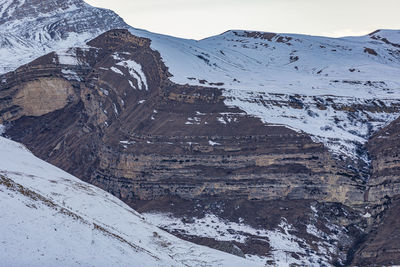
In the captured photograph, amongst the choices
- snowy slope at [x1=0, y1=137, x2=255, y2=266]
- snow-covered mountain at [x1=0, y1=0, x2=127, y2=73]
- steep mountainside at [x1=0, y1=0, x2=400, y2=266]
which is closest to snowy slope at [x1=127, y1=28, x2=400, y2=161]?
steep mountainside at [x1=0, y1=0, x2=400, y2=266]

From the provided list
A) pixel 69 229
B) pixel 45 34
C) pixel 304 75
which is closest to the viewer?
pixel 69 229

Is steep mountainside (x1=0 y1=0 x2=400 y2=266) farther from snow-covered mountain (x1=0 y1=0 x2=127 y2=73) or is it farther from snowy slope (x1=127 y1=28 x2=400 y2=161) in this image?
snow-covered mountain (x1=0 y1=0 x2=127 y2=73)

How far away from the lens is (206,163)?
108375mm

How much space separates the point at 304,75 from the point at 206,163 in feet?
153

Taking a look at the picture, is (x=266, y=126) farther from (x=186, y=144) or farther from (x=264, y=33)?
(x=264, y=33)

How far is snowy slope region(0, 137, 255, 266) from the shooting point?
5022 cm

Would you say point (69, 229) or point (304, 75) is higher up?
point (304, 75)

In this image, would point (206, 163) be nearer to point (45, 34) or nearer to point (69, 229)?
point (69, 229)

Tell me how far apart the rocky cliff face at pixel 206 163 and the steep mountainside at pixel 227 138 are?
0.62 ft

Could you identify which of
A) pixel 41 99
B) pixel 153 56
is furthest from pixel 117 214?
pixel 41 99

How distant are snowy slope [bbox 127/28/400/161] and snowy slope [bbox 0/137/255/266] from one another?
39.3 meters

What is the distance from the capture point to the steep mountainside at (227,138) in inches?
3853

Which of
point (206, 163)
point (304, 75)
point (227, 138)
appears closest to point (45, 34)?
point (304, 75)

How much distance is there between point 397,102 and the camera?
123 meters
